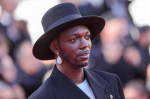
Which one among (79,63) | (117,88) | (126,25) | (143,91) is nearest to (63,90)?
(79,63)

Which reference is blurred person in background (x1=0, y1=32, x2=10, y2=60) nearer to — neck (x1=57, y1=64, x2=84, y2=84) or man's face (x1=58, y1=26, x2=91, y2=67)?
neck (x1=57, y1=64, x2=84, y2=84)

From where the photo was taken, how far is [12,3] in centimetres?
541

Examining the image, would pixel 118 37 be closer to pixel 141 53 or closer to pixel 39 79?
pixel 141 53

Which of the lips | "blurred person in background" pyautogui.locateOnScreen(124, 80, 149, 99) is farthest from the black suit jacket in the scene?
"blurred person in background" pyautogui.locateOnScreen(124, 80, 149, 99)

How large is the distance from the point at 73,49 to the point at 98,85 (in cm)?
49

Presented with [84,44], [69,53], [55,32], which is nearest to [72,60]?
[69,53]

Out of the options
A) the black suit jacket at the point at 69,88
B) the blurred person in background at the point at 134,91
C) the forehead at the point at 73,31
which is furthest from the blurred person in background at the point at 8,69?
the forehead at the point at 73,31

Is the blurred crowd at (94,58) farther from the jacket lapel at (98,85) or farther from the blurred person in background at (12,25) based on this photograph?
the jacket lapel at (98,85)

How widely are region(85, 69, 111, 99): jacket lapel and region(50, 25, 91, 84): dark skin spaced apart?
0.16 m

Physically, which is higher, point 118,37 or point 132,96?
point 118,37

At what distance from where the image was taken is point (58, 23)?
3.05 m

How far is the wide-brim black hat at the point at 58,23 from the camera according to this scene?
3021mm

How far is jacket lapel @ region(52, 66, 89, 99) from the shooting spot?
10.2 ft

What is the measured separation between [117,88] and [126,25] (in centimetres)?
235
